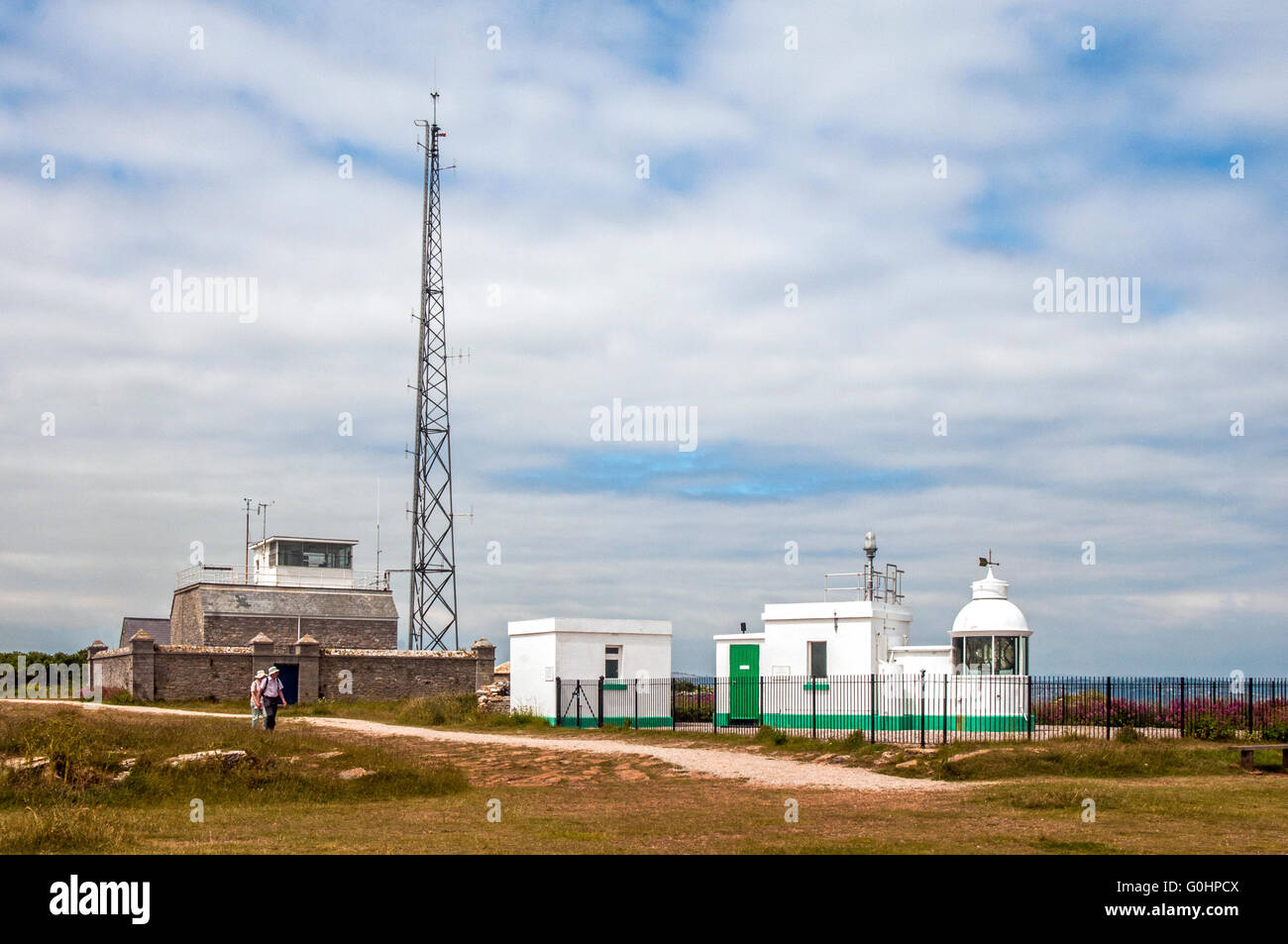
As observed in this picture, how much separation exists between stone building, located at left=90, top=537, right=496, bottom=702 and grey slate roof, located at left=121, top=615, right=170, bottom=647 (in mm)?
125

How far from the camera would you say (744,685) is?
3534 cm

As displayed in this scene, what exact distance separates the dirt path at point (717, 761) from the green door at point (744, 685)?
6.60 meters

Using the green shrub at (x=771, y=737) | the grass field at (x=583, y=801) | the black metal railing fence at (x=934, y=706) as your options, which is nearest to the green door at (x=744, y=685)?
the black metal railing fence at (x=934, y=706)

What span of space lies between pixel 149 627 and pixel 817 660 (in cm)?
4276

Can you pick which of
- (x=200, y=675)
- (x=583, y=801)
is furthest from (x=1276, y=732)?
(x=200, y=675)

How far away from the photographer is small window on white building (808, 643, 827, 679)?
110 ft

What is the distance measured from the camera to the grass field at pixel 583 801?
12664mm

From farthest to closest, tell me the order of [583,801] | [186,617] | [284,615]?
[186,617]
[284,615]
[583,801]

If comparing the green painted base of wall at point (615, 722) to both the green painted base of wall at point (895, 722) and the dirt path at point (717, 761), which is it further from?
the dirt path at point (717, 761)

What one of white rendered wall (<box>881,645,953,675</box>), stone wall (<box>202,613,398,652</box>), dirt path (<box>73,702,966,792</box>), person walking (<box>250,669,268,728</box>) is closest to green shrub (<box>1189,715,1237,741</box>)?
white rendered wall (<box>881,645,953,675</box>)

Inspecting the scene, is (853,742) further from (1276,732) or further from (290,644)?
(290,644)

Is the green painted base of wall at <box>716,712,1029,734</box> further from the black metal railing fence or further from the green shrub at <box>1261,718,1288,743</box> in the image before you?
the green shrub at <box>1261,718,1288,743</box>
